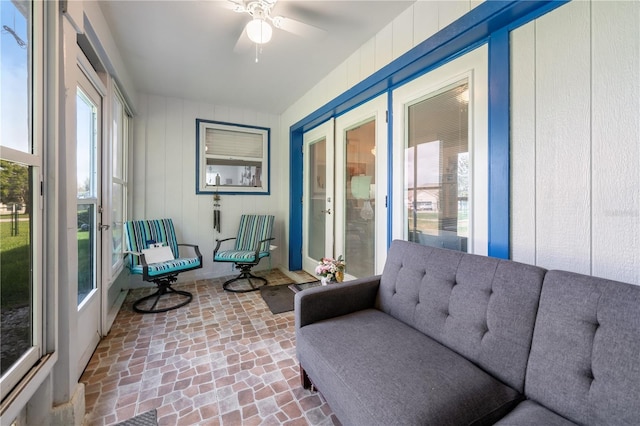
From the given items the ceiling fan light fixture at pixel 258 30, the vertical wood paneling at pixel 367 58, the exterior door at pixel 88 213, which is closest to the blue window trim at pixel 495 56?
the vertical wood paneling at pixel 367 58

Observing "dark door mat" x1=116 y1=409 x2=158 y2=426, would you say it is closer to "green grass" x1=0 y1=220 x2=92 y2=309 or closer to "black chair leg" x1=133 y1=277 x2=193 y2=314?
"green grass" x1=0 y1=220 x2=92 y2=309

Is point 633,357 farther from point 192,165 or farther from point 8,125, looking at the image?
point 192,165

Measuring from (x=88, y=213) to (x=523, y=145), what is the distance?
299 cm

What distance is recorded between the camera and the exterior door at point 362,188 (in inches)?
96.5

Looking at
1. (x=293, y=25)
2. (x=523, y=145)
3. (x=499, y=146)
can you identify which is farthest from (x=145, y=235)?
(x=523, y=145)

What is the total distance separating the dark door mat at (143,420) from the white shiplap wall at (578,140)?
2165 millimetres

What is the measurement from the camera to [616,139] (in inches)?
44.9

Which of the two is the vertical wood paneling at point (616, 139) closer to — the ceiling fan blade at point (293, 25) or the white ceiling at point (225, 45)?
the white ceiling at point (225, 45)

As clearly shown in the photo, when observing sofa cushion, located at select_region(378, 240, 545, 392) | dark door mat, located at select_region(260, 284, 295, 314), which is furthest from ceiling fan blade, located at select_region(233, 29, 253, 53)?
dark door mat, located at select_region(260, 284, 295, 314)

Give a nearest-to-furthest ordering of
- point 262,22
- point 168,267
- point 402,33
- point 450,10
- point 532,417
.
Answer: point 532,417 < point 450,10 < point 262,22 < point 402,33 < point 168,267

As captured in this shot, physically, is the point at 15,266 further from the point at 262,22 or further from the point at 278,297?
the point at 278,297

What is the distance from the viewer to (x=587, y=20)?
3.99 ft

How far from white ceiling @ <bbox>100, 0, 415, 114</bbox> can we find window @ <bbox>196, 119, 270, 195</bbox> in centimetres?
60

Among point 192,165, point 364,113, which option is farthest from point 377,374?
point 192,165
